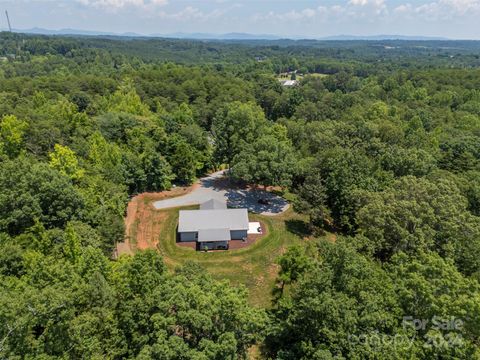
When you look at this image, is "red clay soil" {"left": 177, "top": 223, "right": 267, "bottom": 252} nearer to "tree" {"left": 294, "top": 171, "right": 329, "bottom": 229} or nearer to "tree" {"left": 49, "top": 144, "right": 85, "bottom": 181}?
"tree" {"left": 294, "top": 171, "right": 329, "bottom": 229}

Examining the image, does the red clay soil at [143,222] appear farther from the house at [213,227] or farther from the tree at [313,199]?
the tree at [313,199]

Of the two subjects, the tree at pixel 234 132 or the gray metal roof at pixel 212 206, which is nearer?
the gray metal roof at pixel 212 206

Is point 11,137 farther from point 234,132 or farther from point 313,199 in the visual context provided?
point 313,199

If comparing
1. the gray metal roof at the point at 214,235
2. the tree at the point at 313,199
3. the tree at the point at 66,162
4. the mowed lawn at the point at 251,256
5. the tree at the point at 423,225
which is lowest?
the mowed lawn at the point at 251,256

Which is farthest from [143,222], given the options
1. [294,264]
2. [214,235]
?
[294,264]

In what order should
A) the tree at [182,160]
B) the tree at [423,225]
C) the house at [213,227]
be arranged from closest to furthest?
the tree at [423,225] < the house at [213,227] < the tree at [182,160]

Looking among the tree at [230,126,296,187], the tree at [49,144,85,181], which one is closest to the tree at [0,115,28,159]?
the tree at [49,144,85,181]

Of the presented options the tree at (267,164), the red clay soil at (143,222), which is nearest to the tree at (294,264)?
the red clay soil at (143,222)
